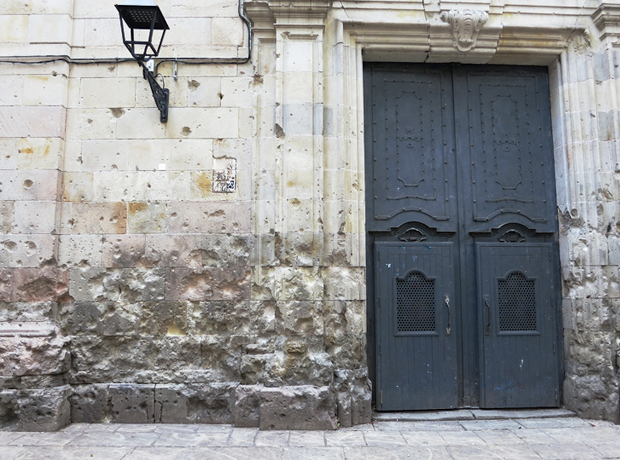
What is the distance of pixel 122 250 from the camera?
14.9ft

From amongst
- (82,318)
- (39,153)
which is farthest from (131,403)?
(39,153)

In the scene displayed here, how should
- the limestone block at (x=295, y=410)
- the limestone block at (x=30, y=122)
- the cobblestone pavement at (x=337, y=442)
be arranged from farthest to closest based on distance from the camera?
the limestone block at (x=30, y=122), the limestone block at (x=295, y=410), the cobblestone pavement at (x=337, y=442)

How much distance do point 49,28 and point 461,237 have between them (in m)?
4.65

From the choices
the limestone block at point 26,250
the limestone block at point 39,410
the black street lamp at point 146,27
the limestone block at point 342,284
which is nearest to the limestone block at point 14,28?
the black street lamp at point 146,27

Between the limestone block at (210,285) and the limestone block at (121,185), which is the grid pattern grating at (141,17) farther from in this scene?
the limestone block at (210,285)

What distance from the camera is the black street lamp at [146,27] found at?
3.94m

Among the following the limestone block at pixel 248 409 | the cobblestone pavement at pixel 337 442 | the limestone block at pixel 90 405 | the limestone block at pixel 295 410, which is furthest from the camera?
the limestone block at pixel 90 405

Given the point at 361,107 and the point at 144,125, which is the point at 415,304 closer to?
the point at 361,107

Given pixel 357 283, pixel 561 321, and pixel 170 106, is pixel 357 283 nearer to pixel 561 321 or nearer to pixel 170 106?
pixel 561 321

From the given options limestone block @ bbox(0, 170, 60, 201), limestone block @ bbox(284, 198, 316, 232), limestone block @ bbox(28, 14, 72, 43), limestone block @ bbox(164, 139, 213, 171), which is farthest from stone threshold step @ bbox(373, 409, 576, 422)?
limestone block @ bbox(28, 14, 72, 43)

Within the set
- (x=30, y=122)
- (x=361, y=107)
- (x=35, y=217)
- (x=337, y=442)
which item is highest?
(x=361, y=107)

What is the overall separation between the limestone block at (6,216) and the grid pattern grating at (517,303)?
15.8 feet

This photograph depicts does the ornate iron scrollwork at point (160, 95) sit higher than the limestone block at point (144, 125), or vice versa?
the ornate iron scrollwork at point (160, 95)

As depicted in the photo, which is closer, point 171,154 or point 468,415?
point 468,415
